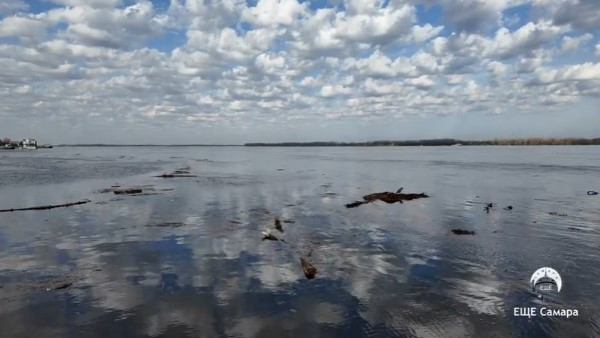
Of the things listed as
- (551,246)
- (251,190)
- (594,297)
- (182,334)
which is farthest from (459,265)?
(251,190)

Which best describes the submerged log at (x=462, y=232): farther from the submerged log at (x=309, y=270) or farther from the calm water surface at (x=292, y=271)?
the submerged log at (x=309, y=270)

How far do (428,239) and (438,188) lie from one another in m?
25.4

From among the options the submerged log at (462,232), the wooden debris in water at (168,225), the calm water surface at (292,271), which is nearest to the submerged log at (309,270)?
the calm water surface at (292,271)

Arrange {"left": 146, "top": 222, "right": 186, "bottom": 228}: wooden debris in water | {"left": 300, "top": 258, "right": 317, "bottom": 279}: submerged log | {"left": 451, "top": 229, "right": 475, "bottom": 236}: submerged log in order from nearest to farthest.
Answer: {"left": 300, "top": 258, "right": 317, "bottom": 279}: submerged log → {"left": 451, "top": 229, "right": 475, "bottom": 236}: submerged log → {"left": 146, "top": 222, "right": 186, "bottom": 228}: wooden debris in water

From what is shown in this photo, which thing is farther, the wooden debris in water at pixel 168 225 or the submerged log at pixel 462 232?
the wooden debris in water at pixel 168 225

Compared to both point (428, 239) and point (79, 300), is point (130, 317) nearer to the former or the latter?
point (79, 300)

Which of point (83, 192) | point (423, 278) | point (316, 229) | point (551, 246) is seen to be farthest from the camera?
point (83, 192)

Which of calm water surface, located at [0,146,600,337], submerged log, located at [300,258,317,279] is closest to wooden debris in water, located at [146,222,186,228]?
calm water surface, located at [0,146,600,337]

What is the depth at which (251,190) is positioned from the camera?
4366 cm

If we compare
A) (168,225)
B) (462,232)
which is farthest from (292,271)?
(168,225)

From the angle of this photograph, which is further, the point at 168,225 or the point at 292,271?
the point at 168,225

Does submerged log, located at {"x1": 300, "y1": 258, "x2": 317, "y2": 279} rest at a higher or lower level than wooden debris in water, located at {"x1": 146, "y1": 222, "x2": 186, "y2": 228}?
higher

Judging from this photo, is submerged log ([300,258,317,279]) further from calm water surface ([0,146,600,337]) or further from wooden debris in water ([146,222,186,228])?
wooden debris in water ([146,222,186,228])

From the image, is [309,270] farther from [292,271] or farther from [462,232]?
[462,232]
